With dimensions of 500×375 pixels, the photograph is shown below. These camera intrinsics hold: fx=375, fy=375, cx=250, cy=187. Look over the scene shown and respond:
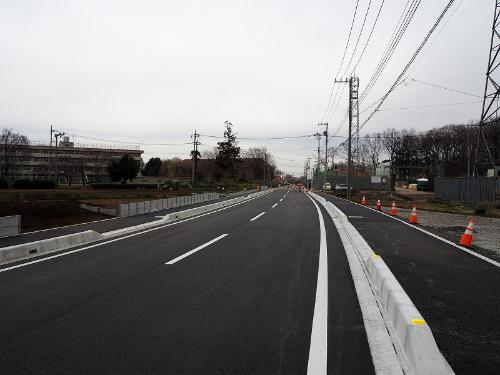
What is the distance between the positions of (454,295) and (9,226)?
13.1 meters

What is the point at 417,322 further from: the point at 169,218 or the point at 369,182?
the point at 369,182

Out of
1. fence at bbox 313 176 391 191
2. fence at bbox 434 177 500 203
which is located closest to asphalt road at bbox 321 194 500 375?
fence at bbox 434 177 500 203

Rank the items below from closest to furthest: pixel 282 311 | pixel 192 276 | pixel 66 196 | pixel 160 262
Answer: pixel 282 311 < pixel 192 276 < pixel 160 262 < pixel 66 196

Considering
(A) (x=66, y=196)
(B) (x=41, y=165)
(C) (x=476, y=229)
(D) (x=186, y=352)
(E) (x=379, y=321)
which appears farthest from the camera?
(B) (x=41, y=165)

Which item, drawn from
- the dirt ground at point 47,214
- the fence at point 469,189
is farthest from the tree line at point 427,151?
the dirt ground at point 47,214

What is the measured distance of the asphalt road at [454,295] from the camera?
145 inches

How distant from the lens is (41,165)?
10588 centimetres

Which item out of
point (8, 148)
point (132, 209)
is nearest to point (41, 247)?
point (132, 209)

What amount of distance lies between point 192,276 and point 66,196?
91.2ft

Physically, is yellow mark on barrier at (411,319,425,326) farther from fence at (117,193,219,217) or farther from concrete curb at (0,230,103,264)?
fence at (117,193,219,217)

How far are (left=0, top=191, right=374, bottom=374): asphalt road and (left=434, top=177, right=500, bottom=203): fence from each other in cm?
2248

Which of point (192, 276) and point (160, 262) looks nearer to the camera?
point (192, 276)

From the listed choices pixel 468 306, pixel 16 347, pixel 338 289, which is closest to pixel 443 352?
pixel 468 306

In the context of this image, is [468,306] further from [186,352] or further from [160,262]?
[160,262]
